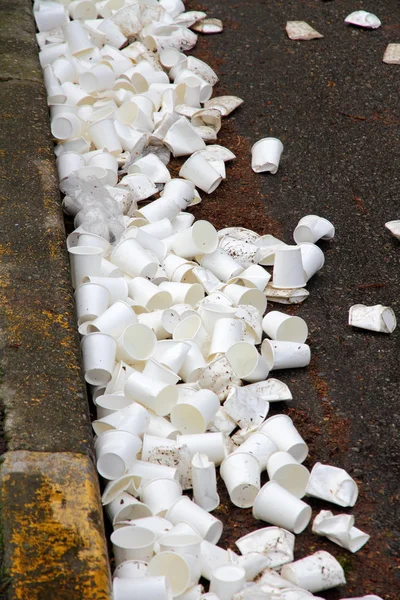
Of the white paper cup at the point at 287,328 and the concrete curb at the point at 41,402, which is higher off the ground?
the concrete curb at the point at 41,402

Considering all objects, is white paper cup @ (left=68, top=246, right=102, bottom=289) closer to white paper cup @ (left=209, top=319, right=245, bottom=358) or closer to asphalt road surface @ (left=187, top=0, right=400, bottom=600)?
white paper cup @ (left=209, top=319, right=245, bottom=358)

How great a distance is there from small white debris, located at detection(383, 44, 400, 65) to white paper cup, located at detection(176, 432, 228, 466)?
3.50 m

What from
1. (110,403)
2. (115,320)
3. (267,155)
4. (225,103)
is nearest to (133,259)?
(115,320)

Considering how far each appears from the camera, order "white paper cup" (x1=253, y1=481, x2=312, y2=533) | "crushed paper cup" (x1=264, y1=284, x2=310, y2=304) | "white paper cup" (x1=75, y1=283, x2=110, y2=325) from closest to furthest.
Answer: "white paper cup" (x1=253, y1=481, x2=312, y2=533), "white paper cup" (x1=75, y1=283, x2=110, y2=325), "crushed paper cup" (x1=264, y1=284, x2=310, y2=304)

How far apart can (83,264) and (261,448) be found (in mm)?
1139

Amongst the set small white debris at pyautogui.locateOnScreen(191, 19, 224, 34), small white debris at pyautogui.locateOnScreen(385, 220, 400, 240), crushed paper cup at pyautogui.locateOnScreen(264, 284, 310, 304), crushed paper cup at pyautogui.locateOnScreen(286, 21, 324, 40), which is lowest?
crushed paper cup at pyautogui.locateOnScreen(264, 284, 310, 304)

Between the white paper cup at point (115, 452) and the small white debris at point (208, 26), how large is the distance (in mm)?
3771

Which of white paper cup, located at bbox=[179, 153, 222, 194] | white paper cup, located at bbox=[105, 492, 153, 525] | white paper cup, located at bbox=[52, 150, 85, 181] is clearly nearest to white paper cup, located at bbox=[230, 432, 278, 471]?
white paper cup, located at bbox=[105, 492, 153, 525]

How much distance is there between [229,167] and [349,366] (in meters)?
1.63

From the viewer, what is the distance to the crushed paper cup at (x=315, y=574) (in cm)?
222

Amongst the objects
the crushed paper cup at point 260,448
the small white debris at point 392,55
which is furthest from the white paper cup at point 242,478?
the small white debris at point 392,55

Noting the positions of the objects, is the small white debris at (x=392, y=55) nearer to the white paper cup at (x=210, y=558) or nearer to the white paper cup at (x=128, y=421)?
the white paper cup at (x=128, y=421)

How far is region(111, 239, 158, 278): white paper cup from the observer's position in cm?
328

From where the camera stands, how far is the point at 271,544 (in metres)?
2.32
